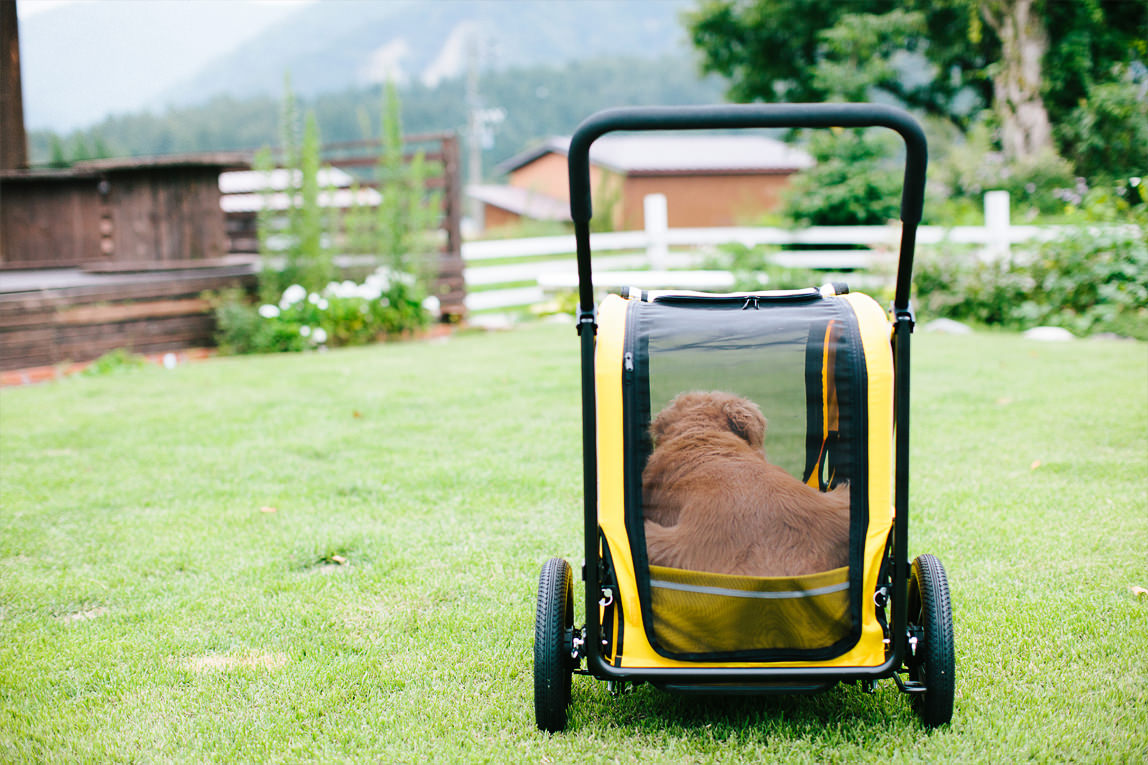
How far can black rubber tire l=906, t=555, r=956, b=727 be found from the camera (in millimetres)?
1971

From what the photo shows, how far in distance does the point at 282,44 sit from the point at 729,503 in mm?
75525

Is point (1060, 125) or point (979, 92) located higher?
point (979, 92)

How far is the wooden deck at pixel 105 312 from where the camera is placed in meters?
7.27

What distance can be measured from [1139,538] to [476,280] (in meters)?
8.63

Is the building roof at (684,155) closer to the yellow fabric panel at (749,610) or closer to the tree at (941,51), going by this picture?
the tree at (941,51)

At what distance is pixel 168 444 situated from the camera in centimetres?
486

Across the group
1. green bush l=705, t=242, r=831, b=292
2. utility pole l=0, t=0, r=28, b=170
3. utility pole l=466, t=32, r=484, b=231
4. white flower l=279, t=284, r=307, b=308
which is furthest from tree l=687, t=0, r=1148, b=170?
utility pole l=466, t=32, r=484, b=231

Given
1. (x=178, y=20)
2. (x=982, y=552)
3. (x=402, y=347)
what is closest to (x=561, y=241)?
(x=402, y=347)

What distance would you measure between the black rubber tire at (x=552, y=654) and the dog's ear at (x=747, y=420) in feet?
1.76

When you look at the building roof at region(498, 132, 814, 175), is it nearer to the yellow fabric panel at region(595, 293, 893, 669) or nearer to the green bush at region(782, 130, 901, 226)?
the green bush at region(782, 130, 901, 226)

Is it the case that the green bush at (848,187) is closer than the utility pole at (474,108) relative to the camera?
Yes

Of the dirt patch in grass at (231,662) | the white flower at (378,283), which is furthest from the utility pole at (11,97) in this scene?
the dirt patch in grass at (231,662)

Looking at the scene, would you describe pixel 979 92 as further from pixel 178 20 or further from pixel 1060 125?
pixel 178 20

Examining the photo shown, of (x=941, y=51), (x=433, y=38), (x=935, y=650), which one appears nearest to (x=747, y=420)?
(x=935, y=650)
